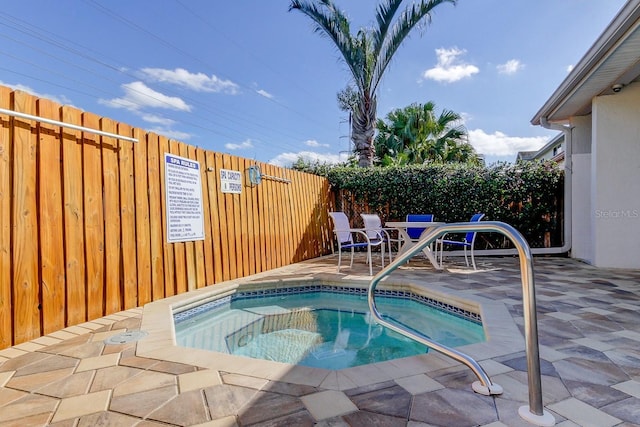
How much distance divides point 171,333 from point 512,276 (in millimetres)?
4130

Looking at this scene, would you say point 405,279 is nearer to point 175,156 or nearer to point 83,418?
point 175,156

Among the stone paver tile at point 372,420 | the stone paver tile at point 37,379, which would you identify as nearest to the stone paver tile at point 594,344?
the stone paver tile at point 372,420

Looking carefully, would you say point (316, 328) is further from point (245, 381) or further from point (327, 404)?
Answer: point (327, 404)

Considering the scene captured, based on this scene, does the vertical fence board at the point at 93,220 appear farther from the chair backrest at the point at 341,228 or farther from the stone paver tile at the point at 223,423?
the chair backrest at the point at 341,228

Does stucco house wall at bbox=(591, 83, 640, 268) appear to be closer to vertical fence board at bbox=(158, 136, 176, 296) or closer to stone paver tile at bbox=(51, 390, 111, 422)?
vertical fence board at bbox=(158, 136, 176, 296)

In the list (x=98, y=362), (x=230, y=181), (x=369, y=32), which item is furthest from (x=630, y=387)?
(x=369, y=32)

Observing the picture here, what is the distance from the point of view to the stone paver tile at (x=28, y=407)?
1.41 metres

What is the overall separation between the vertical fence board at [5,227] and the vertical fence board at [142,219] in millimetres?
1031

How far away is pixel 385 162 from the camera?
470 inches

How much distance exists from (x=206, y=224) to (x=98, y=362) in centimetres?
232

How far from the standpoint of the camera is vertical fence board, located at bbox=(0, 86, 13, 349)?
7.19ft

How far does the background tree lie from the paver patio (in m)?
10.7

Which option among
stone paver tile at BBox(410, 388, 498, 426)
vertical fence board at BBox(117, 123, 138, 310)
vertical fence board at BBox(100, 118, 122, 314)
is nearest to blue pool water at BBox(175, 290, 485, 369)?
vertical fence board at BBox(117, 123, 138, 310)

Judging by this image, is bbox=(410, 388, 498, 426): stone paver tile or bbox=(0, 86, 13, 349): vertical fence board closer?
bbox=(410, 388, 498, 426): stone paver tile
